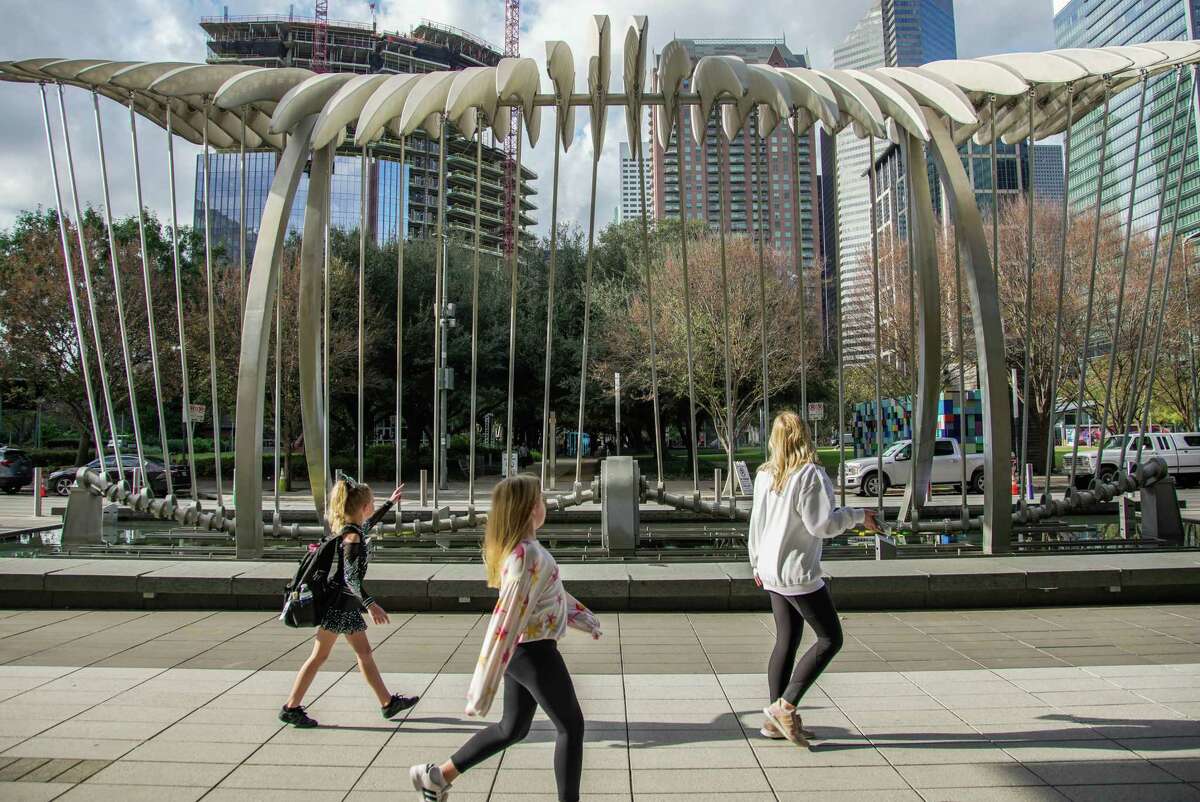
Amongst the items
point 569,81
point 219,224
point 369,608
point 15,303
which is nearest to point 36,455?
point 15,303

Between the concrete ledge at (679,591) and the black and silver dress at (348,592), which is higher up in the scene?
the black and silver dress at (348,592)

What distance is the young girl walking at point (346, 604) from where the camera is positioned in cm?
446

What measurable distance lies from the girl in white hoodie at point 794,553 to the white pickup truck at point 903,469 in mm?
19380

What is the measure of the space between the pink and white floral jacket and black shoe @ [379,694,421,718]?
164cm

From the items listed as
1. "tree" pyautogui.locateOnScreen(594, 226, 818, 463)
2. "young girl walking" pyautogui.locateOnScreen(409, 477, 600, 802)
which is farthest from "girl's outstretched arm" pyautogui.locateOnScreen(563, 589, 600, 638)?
"tree" pyautogui.locateOnScreen(594, 226, 818, 463)

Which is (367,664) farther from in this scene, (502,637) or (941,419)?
(941,419)

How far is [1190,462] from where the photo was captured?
25.6 metres

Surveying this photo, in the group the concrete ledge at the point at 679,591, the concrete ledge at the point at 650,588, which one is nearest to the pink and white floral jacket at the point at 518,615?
the concrete ledge at the point at 650,588

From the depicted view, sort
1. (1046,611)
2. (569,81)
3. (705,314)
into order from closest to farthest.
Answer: (1046,611) → (569,81) → (705,314)

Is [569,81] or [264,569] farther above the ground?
[569,81]

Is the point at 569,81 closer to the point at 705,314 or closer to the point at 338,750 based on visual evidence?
the point at 338,750

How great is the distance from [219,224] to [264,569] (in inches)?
3035

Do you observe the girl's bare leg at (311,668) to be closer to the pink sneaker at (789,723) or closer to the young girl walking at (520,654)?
the young girl walking at (520,654)

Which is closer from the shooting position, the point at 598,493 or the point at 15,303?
the point at 598,493
